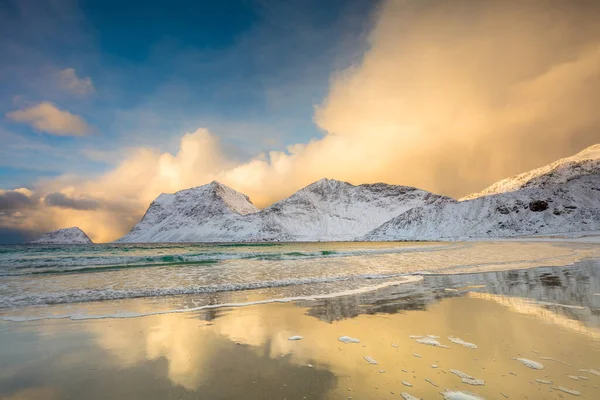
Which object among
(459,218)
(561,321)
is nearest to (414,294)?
(561,321)

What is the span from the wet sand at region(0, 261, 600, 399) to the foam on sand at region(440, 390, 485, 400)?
0.12 m

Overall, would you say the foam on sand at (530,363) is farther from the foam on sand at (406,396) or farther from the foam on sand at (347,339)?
the foam on sand at (347,339)

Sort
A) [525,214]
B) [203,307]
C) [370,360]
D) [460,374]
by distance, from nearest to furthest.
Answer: [460,374]
[370,360]
[203,307]
[525,214]

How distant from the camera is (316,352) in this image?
6.33 metres

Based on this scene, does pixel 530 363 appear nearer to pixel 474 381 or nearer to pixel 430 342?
pixel 474 381

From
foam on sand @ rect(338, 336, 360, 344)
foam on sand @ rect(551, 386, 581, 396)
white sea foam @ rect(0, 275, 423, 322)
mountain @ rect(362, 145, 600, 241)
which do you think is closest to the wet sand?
foam on sand @ rect(551, 386, 581, 396)

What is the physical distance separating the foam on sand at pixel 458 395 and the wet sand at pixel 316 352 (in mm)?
120

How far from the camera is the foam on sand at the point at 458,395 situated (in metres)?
4.23

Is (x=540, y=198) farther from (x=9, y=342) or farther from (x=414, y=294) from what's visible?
(x=9, y=342)

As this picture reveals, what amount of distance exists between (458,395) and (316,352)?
287 centimetres

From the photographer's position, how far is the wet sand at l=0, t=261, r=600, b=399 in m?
4.68

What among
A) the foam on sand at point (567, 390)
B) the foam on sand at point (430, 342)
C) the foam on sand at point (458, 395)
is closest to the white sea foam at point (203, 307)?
the foam on sand at point (430, 342)

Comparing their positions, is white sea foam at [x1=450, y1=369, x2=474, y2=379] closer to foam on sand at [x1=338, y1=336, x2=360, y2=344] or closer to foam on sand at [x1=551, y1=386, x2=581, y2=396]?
foam on sand at [x1=551, y1=386, x2=581, y2=396]

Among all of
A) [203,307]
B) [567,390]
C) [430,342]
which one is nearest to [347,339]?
[430,342]
